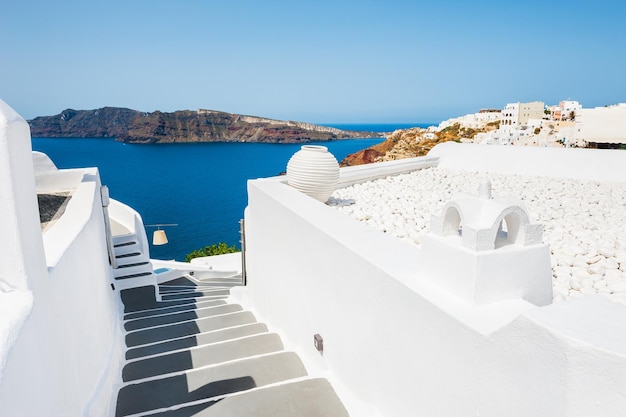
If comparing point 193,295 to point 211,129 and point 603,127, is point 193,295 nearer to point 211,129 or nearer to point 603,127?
point 603,127

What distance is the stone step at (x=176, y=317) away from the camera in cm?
601

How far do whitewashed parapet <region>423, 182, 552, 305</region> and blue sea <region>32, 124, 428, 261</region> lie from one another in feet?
123

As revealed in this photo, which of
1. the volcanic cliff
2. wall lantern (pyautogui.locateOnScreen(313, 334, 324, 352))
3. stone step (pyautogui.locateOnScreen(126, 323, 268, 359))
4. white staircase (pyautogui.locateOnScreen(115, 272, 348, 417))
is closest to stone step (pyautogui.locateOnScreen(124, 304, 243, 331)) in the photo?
white staircase (pyautogui.locateOnScreen(115, 272, 348, 417))

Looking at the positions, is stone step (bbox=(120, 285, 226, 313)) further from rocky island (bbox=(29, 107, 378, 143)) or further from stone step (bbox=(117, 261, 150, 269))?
rocky island (bbox=(29, 107, 378, 143))

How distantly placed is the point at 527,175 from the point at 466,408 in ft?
24.6

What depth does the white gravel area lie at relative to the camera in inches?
122

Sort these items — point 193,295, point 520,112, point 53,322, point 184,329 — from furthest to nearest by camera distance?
point 520,112 < point 193,295 < point 184,329 < point 53,322

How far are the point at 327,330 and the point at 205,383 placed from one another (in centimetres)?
123

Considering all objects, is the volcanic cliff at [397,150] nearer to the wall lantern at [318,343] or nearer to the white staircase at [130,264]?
the white staircase at [130,264]

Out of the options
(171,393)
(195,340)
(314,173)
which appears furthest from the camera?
Answer: (314,173)

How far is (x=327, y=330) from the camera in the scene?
3.58m

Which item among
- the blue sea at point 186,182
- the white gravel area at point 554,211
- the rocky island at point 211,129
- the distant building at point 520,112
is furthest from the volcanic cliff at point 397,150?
the rocky island at point 211,129

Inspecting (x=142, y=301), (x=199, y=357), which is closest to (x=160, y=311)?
(x=142, y=301)

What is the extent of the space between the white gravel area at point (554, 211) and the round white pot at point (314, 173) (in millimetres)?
404
